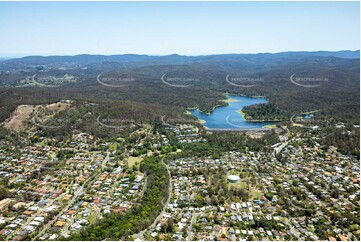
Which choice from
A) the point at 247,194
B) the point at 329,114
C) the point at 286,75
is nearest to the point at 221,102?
the point at 329,114

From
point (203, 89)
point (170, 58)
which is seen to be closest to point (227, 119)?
point (203, 89)

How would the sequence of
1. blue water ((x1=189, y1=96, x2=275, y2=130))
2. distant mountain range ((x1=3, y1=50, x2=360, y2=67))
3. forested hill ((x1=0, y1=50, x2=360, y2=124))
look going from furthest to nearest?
distant mountain range ((x1=3, y1=50, x2=360, y2=67))
forested hill ((x1=0, y1=50, x2=360, y2=124))
blue water ((x1=189, y1=96, x2=275, y2=130))

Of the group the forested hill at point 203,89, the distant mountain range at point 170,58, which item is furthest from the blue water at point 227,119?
the distant mountain range at point 170,58

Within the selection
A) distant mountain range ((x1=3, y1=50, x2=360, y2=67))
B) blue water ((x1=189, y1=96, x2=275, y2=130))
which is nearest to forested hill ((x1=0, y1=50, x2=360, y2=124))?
blue water ((x1=189, y1=96, x2=275, y2=130))

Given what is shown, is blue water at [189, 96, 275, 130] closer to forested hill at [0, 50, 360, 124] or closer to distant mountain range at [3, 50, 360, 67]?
forested hill at [0, 50, 360, 124]

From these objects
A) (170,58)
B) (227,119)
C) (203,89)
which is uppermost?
(170,58)

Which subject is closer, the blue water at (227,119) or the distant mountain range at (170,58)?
the blue water at (227,119)

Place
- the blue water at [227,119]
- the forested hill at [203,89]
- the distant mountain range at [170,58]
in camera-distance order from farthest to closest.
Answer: the distant mountain range at [170,58] < the forested hill at [203,89] < the blue water at [227,119]

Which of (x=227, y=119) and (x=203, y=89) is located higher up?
(x=203, y=89)

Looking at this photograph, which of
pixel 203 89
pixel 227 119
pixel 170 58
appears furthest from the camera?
pixel 170 58

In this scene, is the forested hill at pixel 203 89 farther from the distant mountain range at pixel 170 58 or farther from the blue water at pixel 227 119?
the distant mountain range at pixel 170 58

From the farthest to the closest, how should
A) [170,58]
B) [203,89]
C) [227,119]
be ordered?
1. [170,58]
2. [203,89]
3. [227,119]

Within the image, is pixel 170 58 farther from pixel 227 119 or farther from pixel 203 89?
pixel 227 119
